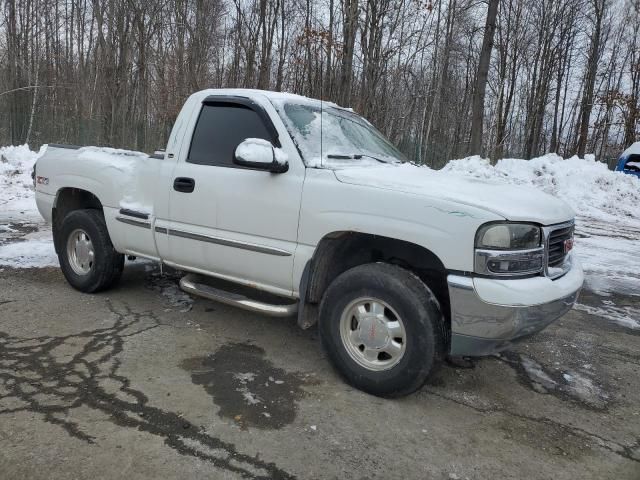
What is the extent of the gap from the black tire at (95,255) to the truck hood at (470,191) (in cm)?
267

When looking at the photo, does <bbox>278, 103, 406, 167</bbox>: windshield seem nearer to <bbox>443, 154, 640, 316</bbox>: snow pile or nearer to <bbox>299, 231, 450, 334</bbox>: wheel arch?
<bbox>299, 231, 450, 334</bbox>: wheel arch

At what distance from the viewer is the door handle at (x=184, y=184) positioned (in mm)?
4223

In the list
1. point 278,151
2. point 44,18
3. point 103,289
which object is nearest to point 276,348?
point 278,151

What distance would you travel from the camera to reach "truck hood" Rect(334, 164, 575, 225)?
3.10 metres

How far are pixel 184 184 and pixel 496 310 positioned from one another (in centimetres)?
264

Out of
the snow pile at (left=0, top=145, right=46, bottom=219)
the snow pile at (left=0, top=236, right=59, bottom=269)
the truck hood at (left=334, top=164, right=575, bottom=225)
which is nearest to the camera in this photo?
the truck hood at (left=334, top=164, right=575, bottom=225)

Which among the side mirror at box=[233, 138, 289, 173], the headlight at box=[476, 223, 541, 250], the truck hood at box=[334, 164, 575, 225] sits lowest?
the headlight at box=[476, 223, 541, 250]

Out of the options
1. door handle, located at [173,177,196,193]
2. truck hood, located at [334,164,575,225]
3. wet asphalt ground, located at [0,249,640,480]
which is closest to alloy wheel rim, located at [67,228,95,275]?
wet asphalt ground, located at [0,249,640,480]

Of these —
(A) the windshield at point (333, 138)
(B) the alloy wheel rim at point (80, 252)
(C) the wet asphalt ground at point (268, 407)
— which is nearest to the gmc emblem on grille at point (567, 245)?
(C) the wet asphalt ground at point (268, 407)

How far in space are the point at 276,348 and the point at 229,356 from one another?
41cm

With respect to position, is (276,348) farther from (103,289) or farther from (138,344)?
(103,289)

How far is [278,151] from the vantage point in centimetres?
372

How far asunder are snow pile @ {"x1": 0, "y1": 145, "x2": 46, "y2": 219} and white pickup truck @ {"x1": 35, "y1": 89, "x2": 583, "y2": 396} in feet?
19.1

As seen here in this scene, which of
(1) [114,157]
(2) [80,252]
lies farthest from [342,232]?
(2) [80,252]
